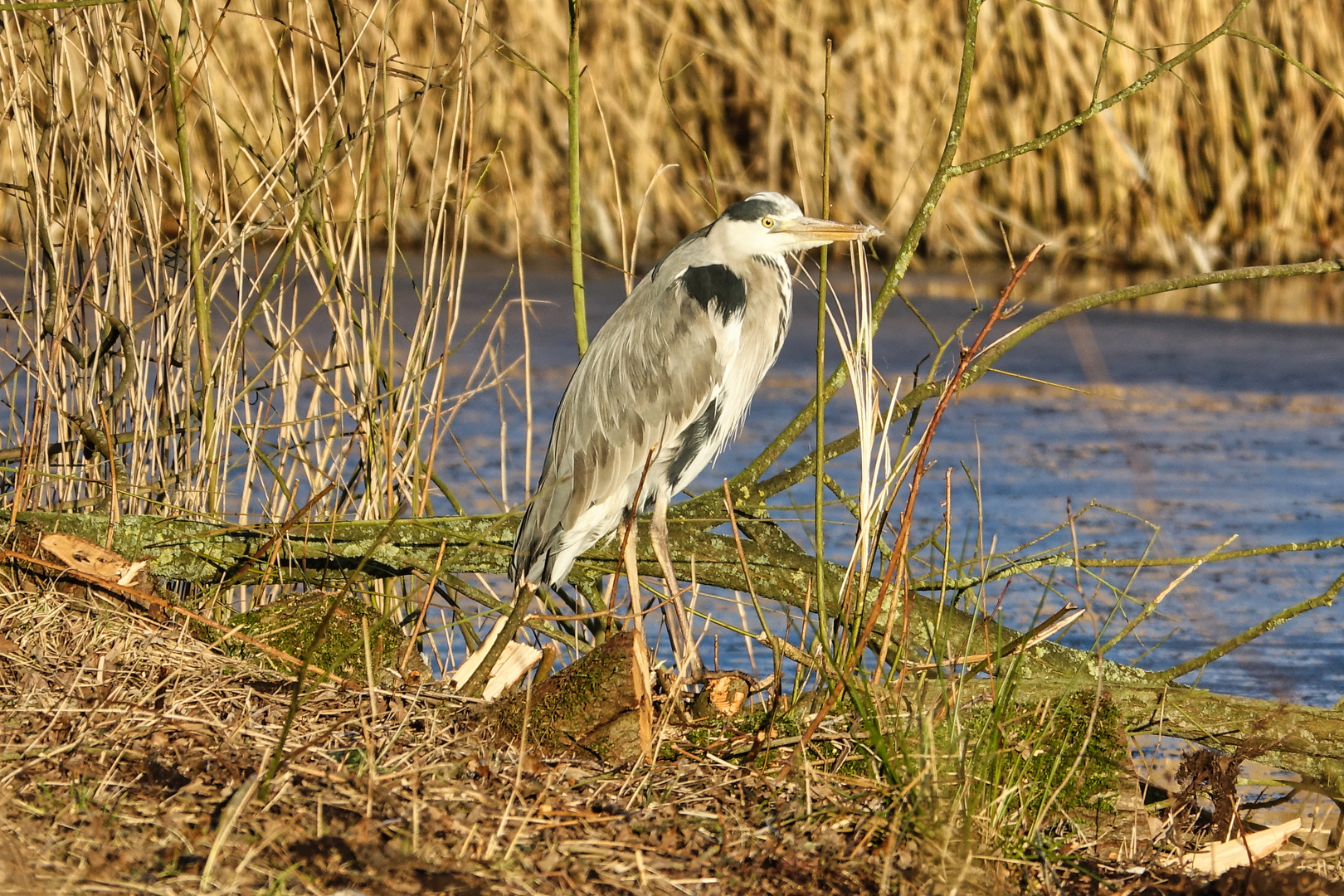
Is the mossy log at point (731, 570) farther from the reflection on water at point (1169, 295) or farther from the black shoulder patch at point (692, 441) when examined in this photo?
the reflection on water at point (1169, 295)

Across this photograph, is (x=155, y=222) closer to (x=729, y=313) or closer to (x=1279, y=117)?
(x=729, y=313)

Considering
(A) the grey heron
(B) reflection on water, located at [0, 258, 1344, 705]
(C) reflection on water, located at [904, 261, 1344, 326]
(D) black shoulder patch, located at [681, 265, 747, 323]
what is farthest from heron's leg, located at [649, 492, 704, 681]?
(C) reflection on water, located at [904, 261, 1344, 326]

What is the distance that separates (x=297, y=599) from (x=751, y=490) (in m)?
1.10

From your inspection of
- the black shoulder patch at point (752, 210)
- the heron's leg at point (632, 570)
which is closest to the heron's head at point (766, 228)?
the black shoulder patch at point (752, 210)

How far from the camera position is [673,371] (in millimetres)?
4039

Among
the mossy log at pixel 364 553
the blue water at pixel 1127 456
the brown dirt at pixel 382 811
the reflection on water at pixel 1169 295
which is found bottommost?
the blue water at pixel 1127 456

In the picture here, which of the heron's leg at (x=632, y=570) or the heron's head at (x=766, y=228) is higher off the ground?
the heron's head at (x=766, y=228)

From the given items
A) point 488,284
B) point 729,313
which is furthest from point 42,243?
point 488,284

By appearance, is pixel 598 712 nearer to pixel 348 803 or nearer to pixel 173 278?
pixel 348 803

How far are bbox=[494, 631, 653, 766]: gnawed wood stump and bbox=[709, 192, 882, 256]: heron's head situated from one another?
1.44 meters

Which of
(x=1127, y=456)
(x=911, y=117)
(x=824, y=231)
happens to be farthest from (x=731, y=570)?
(x=911, y=117)

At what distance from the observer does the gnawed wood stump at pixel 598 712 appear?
286 cm

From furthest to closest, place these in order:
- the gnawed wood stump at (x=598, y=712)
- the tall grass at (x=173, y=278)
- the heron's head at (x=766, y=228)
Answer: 1. the heron's head at (x=766, y=228)
2. the tall grass at (x=173, y=278)
3. the gnawed wood stump at (x=598, y=712)

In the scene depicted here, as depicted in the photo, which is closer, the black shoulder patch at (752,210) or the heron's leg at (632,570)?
the heron's leg at (632,570)
